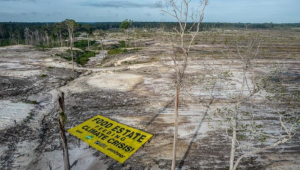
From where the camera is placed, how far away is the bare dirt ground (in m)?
11.1

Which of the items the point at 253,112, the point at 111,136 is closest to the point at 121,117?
the point at 111,136

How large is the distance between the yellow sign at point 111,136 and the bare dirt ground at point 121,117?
0.45m

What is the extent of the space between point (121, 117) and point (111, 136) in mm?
3062

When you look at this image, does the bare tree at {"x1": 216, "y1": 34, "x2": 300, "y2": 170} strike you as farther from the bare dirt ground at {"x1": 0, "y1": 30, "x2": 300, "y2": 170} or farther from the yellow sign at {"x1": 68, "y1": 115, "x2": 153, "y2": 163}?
the yellow sign at {"x1": 68, "y1": 115, "x2": 153, "y2": 163}

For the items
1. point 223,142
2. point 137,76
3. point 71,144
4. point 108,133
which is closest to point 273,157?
point 223,142

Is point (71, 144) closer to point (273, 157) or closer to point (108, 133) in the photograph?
point (108, 133)

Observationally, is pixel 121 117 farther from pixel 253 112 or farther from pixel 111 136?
pixel 253 112

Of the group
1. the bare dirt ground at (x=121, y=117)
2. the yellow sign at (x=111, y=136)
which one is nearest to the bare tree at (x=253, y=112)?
the bare dirt ground at (x=121, y=117)

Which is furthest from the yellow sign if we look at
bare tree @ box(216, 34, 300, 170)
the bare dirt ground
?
bare tree @ box(216, 34, 300, 170)

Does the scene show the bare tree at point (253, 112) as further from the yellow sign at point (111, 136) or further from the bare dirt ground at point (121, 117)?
the yellow sign at point (111, 136)

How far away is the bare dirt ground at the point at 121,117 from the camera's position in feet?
36.4

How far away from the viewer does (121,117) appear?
53.8 feet

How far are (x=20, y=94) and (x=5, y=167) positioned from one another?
13161 millimetres

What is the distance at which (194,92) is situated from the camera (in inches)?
858
